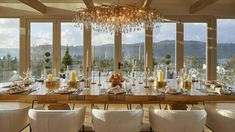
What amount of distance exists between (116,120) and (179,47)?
443 cm

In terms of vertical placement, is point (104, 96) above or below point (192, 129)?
above

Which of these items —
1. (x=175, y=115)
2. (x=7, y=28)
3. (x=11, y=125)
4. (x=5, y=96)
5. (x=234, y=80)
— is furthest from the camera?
(x=7, y=28)

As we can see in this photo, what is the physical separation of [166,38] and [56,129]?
4601 millimetres

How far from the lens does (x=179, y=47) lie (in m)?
6.29

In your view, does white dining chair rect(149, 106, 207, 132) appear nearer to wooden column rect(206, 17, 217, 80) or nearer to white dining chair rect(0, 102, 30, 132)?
white dining chair rect(0, 102, 30, 132)

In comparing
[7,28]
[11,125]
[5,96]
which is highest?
[7,28]

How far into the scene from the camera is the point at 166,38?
6324mm

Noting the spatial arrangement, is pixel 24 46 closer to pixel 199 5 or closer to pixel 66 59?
pixel 66 59

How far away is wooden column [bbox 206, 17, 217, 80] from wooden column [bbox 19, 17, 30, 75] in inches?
185

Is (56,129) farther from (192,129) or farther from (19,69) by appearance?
(19,69)

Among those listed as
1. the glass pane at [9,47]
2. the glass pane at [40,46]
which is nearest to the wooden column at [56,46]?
the glass pane at [40,46]

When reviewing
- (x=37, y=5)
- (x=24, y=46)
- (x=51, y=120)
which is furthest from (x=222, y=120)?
(x=24, y=46)

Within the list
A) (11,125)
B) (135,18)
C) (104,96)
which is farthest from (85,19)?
(11,125)

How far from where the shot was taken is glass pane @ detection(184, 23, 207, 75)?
20.6ft
